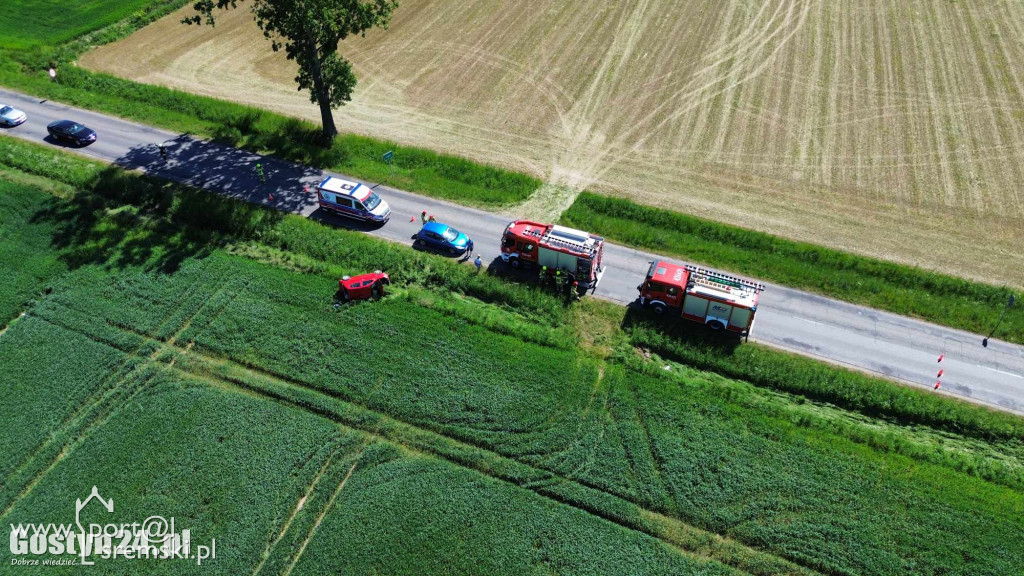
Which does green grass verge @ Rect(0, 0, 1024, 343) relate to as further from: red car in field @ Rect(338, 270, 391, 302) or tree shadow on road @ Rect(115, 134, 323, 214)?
red car in field @ Rect(338, 270, 391, 302)

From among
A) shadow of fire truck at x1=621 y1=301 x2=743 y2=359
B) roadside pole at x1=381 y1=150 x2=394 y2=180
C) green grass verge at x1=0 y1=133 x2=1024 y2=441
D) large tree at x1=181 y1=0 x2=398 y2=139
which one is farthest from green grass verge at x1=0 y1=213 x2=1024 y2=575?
large tree at x1=181 y1=0 x2=398 y2=139

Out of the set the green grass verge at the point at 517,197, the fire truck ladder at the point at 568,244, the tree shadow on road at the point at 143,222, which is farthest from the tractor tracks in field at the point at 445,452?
the green grass verge at the point at 517,197

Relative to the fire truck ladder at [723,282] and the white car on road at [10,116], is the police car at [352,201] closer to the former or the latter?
the fire truck ladder at [723,282]

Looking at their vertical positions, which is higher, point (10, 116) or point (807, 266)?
point (807, 266)

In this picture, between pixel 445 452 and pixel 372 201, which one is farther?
pixel 372 201

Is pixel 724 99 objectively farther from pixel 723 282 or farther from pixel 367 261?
pixel 367 261

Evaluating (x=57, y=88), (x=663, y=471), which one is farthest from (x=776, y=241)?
(x=57, y=88)

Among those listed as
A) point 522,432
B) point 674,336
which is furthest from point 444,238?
point 674,336

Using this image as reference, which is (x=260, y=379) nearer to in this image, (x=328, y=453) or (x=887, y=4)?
(x=328, y=453)
